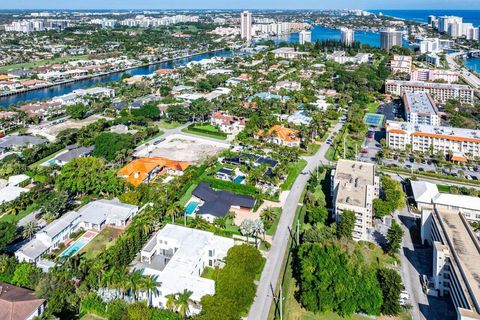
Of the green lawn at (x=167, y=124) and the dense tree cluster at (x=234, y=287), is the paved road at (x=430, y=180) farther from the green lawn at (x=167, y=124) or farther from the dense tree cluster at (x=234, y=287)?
the green lawn at (x=167, y=124)

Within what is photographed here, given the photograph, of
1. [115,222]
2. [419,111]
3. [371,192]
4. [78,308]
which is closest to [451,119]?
[419,111]

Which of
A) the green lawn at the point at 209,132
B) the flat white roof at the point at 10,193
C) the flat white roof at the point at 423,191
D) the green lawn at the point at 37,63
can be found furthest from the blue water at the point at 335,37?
the flat white roof at the point at 10,193

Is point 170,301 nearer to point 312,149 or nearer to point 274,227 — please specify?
point 274,227

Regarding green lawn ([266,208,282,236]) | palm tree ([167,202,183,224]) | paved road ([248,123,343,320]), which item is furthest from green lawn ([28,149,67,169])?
paved road ([248,123,343,320])

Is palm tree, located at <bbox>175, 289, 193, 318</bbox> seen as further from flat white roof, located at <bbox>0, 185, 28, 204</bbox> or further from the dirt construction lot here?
the dirt construction lot

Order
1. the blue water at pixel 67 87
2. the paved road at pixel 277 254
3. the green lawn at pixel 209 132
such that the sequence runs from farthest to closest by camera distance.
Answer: the blue water at pixel 67 87 < the green lawn at pixel 209 132 < the paved road at pixel 277 254

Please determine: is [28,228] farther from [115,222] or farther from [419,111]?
[419,111]
